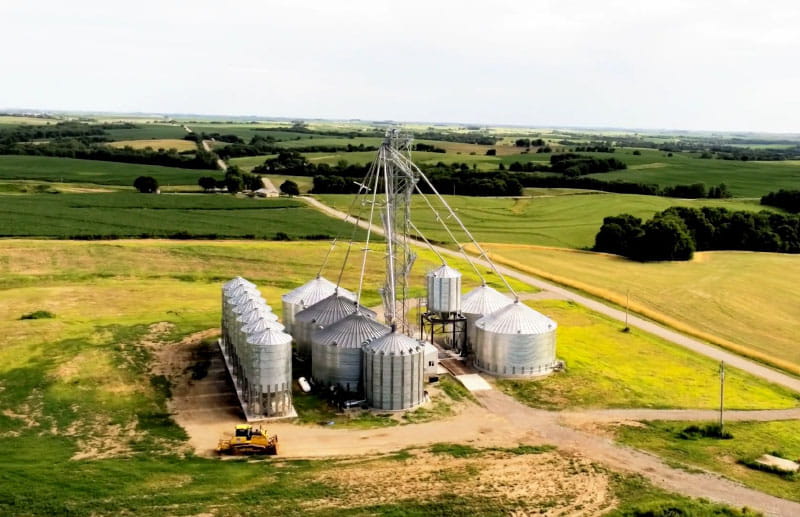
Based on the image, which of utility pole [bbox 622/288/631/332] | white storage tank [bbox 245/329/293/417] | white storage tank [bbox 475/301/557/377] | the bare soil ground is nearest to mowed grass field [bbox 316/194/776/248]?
utility pole [bbox 622/288/631/332]

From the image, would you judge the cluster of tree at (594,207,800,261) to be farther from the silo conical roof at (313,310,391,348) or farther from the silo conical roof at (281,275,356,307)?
the silo conical roof at (313,310,391,348)

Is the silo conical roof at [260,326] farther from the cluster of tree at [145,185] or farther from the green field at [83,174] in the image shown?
the green field at [83,174]

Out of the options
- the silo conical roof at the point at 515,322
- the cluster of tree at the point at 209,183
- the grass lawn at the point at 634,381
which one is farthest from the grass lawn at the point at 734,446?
the cluster of tree at the point at 209,183

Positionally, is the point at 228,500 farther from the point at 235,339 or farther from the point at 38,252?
the point at 38,252

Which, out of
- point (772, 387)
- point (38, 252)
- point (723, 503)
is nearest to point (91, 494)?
point (723, 503)

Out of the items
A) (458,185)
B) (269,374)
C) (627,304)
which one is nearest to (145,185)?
(458,185)
